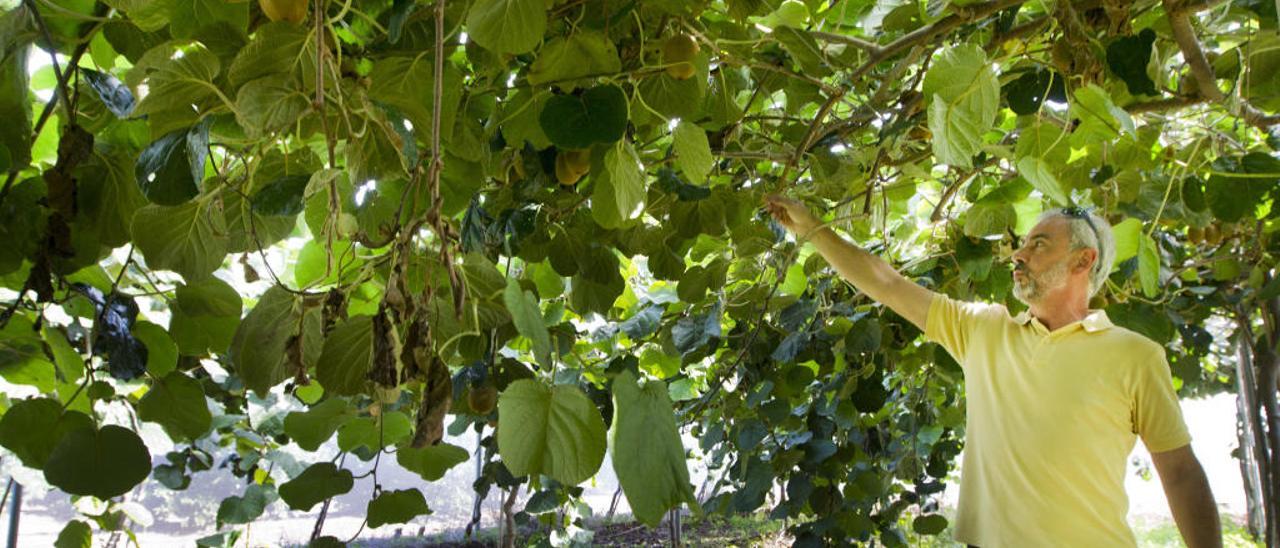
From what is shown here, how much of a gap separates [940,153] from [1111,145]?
2.19ft

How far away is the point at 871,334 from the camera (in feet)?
6.40

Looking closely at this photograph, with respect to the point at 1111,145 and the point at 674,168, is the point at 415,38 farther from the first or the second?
the point at 1111,145

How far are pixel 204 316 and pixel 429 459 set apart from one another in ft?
1.15

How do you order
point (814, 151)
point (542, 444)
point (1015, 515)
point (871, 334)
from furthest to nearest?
point (871, 334)
point (1015, 515)
point (814, 151)
point (542, 444)

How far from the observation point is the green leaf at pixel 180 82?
0.68 metres

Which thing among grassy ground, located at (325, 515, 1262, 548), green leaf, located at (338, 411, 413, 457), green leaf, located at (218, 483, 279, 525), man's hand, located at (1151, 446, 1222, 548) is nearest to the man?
man's hand, located at (1151, 446, 1222, 548)

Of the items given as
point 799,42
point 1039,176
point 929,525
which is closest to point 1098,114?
point 1039,176

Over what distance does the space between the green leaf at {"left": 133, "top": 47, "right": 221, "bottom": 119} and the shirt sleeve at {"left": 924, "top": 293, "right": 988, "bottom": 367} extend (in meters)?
1.51

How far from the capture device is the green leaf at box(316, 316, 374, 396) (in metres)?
0.74

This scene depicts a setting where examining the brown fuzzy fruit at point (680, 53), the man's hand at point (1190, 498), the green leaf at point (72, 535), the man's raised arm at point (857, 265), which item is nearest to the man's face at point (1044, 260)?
the man's raised arm at point (857, 265)

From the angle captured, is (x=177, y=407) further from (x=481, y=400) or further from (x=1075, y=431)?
(x=1075, y=431)

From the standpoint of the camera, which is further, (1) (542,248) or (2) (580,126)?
(1) (542,248)

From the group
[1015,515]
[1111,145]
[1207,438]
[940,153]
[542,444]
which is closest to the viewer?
[542,444]

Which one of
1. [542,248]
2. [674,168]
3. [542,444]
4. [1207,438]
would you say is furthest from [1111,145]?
[1207,438]
